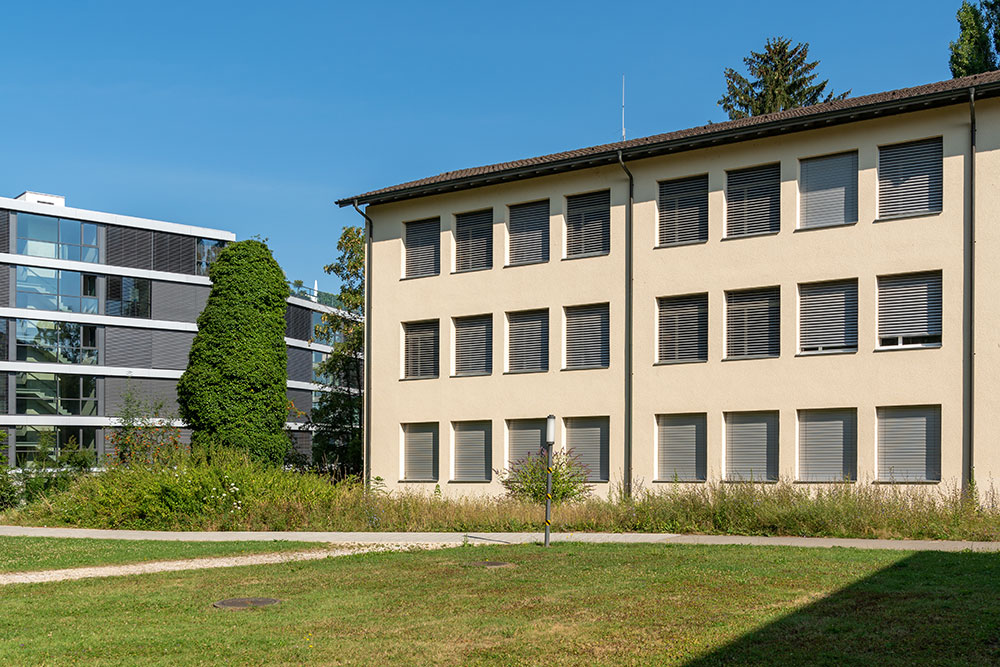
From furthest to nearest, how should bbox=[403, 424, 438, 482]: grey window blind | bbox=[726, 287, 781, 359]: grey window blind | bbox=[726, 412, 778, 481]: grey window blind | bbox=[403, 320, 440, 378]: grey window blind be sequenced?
bbox=[403, 320, 440, 378]: grey window blind < bbox=[403, 424, 438, 482]: grey window blind < bbox=[726, 287, 781, 359]: grey window blind < bbox=[726, 412, 778, 481]: grey window blind

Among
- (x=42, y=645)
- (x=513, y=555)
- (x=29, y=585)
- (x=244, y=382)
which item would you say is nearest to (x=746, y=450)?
(x=513, y=555)

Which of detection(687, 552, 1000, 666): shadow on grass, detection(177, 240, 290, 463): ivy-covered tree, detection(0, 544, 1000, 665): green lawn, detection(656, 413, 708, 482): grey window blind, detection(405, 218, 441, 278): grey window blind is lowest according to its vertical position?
detection(0, 544, 1000, 665): green lawn

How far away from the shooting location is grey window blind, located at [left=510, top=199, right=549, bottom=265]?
104 ft

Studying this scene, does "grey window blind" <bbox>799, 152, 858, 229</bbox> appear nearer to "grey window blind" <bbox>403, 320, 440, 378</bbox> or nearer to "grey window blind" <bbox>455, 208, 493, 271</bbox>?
"grey window blind" <bbox>455, 208, 493, 271</bbox>

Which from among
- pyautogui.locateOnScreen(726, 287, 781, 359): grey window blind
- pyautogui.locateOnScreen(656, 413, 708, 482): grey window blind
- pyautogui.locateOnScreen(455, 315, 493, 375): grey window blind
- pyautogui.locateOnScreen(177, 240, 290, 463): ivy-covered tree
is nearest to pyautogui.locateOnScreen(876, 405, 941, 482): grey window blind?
pyautogui.locateOnScreen(726, 287, 781, 359): grey window blind

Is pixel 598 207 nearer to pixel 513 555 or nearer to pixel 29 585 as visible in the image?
pixel 513 555

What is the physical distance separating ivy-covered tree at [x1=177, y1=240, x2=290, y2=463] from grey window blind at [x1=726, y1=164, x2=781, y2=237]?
51.1 feet

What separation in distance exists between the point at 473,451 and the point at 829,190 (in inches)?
494

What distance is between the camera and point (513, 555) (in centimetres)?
1723

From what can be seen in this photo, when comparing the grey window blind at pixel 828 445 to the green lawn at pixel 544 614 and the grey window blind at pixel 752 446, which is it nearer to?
the grey window blind at pixel 752 446

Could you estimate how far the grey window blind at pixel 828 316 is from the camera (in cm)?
2634

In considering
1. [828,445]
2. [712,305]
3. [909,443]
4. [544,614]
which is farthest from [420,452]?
[544,614]

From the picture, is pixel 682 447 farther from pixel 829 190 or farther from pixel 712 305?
pixel 829 190

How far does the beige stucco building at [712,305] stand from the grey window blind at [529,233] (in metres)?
0.07
